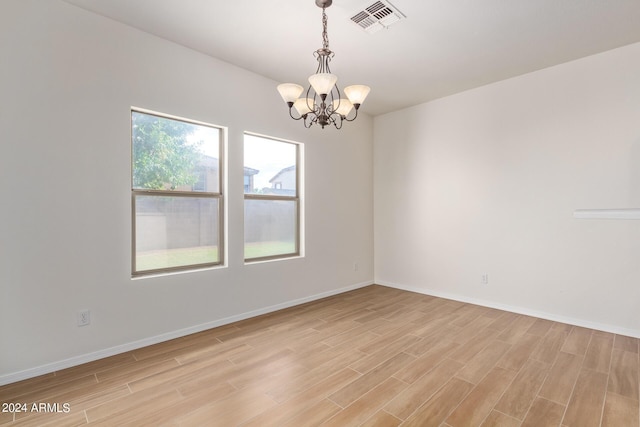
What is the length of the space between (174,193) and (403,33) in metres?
2.69

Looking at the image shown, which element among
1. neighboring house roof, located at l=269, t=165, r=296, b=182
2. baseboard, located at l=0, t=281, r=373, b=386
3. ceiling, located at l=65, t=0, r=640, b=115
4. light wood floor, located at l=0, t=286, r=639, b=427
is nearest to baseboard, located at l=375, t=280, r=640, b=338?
light wood floor, located at l=0, t=286, r=639, b=427

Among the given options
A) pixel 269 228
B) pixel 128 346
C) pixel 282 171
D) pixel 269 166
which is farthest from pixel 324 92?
pixel 128 346

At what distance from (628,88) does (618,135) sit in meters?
0.47

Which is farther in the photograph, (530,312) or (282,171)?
(282,171)

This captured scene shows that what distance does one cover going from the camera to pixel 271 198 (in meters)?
3.93

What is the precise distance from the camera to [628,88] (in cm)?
308

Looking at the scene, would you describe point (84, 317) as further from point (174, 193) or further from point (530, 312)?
point (530, 312)

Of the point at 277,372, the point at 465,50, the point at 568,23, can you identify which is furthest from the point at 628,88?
the point at 277,372

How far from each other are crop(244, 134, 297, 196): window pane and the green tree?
25.1 inches

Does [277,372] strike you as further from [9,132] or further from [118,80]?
[118,80]

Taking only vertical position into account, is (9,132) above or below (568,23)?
below

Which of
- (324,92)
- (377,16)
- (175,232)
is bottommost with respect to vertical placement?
(175,232)

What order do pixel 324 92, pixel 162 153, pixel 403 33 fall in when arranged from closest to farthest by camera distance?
pixel 324 92
pixel 403 33
pixel 162 153

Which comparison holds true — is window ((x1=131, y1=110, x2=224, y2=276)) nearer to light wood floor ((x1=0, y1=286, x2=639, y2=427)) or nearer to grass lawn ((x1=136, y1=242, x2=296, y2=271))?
grass lawn ((x1=136, y1=242, x2=296, y2=271))
